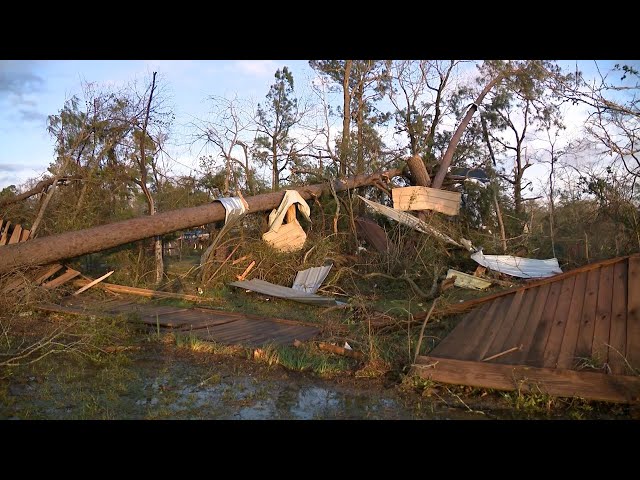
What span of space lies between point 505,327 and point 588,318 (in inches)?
30.4

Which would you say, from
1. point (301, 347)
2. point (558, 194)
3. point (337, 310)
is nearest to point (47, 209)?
point (337, 310)

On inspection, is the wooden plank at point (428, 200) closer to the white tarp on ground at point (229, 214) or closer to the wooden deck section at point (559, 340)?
the white tarp on ground at point (229, 214)

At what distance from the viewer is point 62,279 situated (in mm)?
9773

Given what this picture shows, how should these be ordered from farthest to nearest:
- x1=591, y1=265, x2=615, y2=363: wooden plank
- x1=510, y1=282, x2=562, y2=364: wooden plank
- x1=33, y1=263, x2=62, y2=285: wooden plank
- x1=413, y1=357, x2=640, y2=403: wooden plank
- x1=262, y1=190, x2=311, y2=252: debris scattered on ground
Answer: x1=262, y1=190, x2=311, y2=252: debris scattered on ground → x1=33, y1=263, x2=62, y2=285: wooden plank → x1=510, y1=282, x2=562, y2=364: wooden plank → x1=591, y1=265, x2=615, y2=363: wooden plank → x1=413, y1=357, x2=640, y2=403: wooden plank

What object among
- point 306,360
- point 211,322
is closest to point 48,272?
point 211,322

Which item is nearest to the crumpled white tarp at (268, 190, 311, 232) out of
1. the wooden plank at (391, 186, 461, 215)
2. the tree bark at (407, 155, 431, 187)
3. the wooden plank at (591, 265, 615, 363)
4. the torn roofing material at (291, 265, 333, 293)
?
the torn roofing material at (291, 265, 333, 293)

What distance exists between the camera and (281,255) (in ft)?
36.7

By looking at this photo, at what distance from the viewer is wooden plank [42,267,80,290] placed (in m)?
9.27

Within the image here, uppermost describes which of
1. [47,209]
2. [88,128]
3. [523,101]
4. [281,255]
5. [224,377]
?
[523,101]

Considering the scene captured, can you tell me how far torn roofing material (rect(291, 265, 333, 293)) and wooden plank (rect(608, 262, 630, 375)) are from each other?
18.7ft

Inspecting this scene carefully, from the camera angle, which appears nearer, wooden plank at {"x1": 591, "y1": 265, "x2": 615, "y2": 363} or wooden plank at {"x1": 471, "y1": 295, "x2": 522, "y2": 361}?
wooden plank at {"x1": 591, "y1": 265, "x2": 615, "y2": 363}

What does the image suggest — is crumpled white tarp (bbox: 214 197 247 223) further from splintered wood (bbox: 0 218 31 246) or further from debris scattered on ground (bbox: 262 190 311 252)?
splintered wood (bbox: 0 218 31 246)
